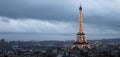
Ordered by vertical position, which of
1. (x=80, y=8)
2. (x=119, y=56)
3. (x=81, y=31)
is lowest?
(x=119, y=56)

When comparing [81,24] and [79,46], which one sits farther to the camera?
[79,46]

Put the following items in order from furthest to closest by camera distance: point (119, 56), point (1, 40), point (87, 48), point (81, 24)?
point (1, 40) → point (87, 48) → point (81, 24) → point (119, 56)

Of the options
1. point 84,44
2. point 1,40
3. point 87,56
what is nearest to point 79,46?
point 84,44

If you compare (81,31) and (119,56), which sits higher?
(81,31)

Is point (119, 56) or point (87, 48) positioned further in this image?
point (87, 48)

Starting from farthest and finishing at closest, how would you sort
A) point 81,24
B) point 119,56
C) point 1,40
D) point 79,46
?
point 1,40, point 79,46, point 81,24, point 119,56

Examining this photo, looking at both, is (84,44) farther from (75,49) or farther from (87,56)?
(87,56)

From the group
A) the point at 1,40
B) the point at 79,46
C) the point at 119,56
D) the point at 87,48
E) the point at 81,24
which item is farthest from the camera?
the point at 1,40

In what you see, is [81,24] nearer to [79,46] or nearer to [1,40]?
[79,46]

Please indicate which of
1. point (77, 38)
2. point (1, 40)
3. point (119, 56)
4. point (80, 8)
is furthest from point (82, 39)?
point (1, 40)
